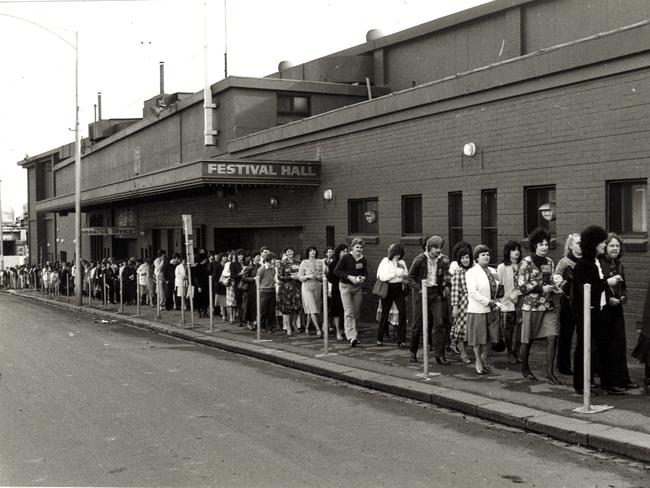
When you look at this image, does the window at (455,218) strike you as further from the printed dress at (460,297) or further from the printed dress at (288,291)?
the printed dress at (460,297)

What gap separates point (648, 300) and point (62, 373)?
26.7 feet

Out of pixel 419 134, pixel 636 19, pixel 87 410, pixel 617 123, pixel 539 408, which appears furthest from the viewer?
pixel 636 19

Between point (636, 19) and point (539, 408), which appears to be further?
point (636, 19)

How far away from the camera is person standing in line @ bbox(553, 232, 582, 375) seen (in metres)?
9.41

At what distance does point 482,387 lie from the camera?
9.30 metres

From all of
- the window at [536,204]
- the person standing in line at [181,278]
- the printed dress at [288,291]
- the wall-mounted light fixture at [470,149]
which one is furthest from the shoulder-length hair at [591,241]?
the person standing in line at [181,278]

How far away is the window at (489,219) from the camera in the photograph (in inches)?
543

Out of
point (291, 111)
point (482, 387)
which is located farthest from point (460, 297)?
point (291, 111)

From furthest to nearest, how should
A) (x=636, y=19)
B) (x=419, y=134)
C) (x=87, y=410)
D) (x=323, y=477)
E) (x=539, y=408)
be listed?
(x=636, y=19), (x=419, y=134), (x=87, y=410), (x=539, y=408), (x=323, y=477)

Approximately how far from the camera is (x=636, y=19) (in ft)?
60.9

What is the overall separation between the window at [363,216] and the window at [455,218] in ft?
8.46

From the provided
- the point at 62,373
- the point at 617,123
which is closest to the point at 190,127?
the point at 62,373

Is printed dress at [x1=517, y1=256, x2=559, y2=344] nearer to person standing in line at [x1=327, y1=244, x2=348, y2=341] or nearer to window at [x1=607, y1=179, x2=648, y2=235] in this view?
window at [x1=607, y1=179, x2=648, y2=235]

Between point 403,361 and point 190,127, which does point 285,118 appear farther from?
point 403,361
